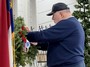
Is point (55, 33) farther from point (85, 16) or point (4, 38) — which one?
point (85, 16)

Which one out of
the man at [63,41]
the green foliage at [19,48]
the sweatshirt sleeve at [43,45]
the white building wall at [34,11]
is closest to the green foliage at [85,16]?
the white building wall at [34,11]

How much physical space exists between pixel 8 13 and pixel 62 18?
1.15 m

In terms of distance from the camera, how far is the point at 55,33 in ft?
11.8

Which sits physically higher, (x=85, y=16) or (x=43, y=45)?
(x=85, y=16)

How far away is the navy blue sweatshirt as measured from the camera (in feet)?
11.8

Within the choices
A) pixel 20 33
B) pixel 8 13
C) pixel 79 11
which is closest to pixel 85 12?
pixel 79 11

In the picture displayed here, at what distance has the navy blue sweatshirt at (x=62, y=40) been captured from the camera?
3.58 metres

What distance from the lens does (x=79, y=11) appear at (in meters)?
6.99

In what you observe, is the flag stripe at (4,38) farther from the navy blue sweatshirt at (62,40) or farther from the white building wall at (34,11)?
the white building wall at (34,11)

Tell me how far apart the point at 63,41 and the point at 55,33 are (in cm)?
13

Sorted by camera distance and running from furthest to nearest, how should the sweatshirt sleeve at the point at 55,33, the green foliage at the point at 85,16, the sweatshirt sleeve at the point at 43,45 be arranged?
1. the green foliage at the point at 85,16
2. the sweatshirt sleeve at the point at 43,45
3. the sweatshirt sleeve at the point at 55,33

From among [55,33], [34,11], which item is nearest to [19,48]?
[55,33]

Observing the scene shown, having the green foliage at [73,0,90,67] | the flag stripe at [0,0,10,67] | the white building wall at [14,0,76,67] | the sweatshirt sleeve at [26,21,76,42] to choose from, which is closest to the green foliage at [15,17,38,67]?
the sweatshirt sleeve at [26,21,76,42]

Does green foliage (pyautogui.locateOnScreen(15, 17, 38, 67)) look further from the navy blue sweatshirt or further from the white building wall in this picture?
the white building wall
